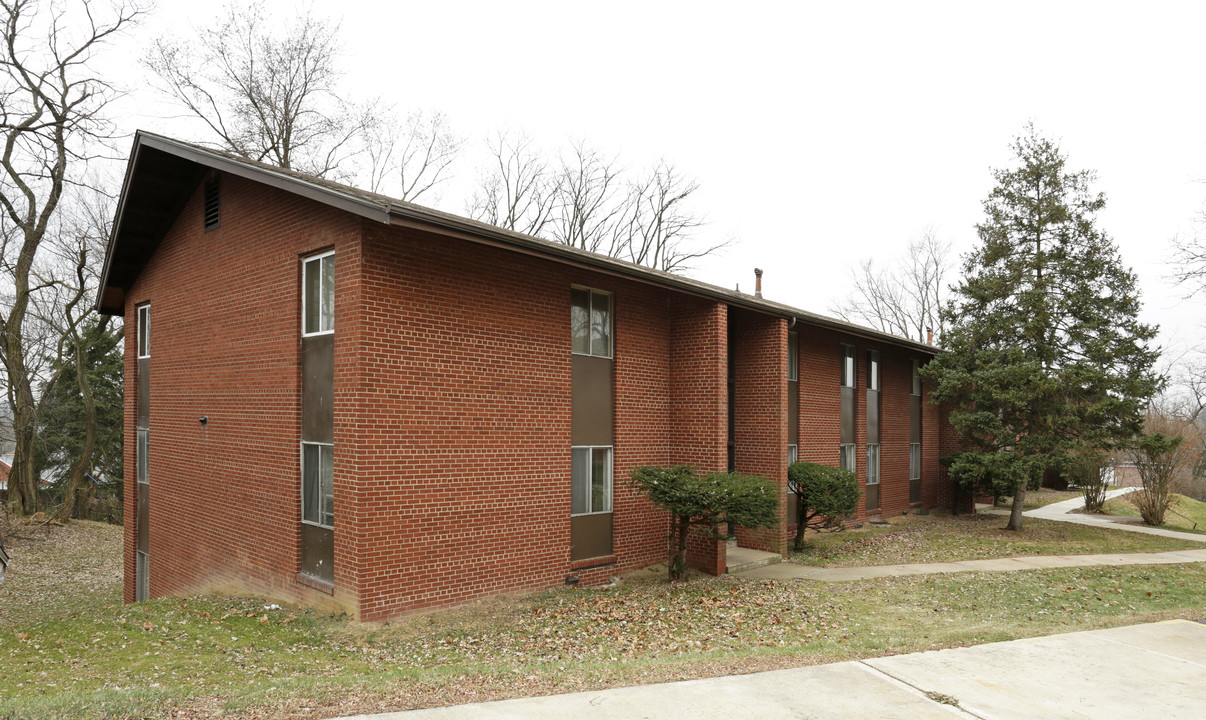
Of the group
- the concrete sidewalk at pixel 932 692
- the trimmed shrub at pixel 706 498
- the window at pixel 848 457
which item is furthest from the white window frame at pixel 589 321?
the window at pixel 848 457

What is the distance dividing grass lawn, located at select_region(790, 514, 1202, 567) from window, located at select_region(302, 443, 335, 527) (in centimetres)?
930

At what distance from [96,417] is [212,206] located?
23.9 m

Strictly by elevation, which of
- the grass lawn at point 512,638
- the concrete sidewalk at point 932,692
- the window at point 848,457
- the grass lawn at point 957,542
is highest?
the window at point 848,457

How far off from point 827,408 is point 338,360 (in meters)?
12.8

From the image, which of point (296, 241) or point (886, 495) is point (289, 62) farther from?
point (886, 495)

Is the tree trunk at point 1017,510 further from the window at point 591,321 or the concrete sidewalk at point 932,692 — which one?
the window at point 591,321

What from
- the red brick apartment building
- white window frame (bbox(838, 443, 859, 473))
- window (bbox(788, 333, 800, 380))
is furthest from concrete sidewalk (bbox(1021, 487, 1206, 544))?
the red brick apartment building

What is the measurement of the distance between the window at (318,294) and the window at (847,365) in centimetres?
1373

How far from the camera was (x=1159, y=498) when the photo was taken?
22.8 metres

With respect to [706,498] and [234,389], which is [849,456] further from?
[234,389]

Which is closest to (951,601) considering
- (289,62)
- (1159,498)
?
(1159,498)

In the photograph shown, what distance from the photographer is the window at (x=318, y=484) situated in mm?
10469

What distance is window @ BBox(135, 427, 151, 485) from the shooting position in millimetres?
15953

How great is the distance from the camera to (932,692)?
246 inches
